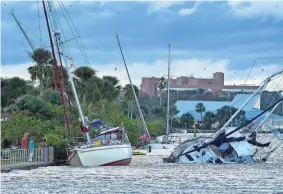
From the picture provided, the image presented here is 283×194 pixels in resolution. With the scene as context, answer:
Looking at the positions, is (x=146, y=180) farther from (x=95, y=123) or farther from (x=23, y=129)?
(x=23, y=129)

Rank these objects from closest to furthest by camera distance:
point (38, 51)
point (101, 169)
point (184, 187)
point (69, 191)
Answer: point (69, 191) < point (184, 187) < point (101, 169) < point (38, 51)

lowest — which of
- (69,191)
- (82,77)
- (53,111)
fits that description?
(69,191)

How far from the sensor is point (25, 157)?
53.8 metres

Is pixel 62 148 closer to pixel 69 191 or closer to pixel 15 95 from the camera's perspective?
pixel 69 191

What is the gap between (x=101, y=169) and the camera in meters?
53.8

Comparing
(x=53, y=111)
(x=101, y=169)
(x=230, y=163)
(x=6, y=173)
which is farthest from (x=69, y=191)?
(x=53, y=111)

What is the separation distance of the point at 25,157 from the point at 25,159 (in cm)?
14

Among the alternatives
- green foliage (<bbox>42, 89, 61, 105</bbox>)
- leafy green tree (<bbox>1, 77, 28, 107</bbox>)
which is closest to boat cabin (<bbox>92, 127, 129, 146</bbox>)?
green foliage (<bbox>42, 89, 61, 105</bbox>)

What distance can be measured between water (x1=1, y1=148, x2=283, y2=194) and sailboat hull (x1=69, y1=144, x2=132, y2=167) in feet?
3.57

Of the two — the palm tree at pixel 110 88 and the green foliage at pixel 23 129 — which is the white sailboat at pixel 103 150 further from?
the palm tree at pixel 110 88

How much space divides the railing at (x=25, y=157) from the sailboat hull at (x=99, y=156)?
6.04 feet

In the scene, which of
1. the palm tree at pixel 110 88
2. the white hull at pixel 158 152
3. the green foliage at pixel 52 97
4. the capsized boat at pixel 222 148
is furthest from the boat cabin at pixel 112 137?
the palm tree at pixel 110 88

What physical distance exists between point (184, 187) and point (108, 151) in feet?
59.3

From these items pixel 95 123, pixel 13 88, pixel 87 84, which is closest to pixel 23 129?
pixel 95 123
